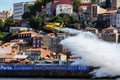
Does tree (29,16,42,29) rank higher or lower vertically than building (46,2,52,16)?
lower

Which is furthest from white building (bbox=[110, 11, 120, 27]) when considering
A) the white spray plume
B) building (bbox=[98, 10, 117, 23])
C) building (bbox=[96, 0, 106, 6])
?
the white spray plume

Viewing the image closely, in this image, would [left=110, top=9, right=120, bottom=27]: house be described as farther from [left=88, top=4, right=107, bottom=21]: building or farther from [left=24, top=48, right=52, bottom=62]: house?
[left=24, top=48, right=52, bottom=62]: house

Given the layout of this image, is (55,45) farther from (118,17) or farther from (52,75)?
(52,75)

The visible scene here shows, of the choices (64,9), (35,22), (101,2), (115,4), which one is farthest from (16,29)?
(101,2)

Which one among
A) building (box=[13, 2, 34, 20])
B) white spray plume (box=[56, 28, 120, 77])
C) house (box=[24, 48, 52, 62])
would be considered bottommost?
house (box=[24, 48, 52, 62])

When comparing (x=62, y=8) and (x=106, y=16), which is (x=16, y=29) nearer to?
(x=62, y=8)

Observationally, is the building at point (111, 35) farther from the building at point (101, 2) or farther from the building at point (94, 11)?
the building at point (101, 2)

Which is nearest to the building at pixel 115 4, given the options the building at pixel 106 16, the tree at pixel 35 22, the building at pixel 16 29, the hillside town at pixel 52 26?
the hillside town at pixel 52 26
